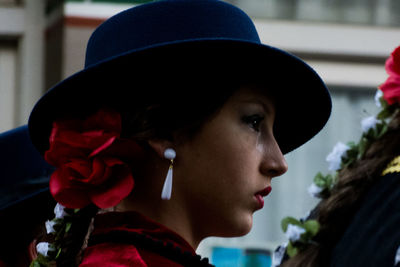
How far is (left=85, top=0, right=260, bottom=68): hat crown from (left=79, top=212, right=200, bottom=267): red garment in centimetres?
31

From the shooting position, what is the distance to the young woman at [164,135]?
1.77m

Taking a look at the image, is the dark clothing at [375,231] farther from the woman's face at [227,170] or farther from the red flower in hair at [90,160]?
the red flower in hair at [90,160]

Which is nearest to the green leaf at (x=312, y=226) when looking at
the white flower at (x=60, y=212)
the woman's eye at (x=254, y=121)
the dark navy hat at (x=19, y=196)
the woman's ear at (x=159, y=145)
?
the woman's eye at (x=254, y=121)

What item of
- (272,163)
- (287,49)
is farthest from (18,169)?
(287,49)

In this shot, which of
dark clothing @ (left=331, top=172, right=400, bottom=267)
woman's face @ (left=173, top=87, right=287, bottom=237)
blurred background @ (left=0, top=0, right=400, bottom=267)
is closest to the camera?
dark clothing @ (left=331, top=172, right=400, bottom=267)

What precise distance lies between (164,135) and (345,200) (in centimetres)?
39

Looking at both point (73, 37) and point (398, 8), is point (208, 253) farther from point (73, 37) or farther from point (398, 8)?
point (398, 8)

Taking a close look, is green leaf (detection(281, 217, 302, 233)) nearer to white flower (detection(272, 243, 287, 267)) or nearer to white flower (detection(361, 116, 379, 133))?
white flower (detection(272, 243, 287, 267))

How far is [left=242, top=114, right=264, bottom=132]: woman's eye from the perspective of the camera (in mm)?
1840

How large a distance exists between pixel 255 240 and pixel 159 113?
12.4 feet

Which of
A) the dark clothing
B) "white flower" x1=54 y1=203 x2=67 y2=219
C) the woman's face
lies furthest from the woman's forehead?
"white flower" x1=54 y1=203 x2=67 y2=219

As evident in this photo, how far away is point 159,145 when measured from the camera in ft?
5.93

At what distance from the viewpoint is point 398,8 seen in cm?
565

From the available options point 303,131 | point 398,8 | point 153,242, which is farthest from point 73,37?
point 153,242
